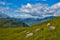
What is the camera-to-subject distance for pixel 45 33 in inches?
1647

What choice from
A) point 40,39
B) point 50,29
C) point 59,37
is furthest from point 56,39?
point 50,29

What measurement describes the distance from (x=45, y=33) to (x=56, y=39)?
6010 millimetres

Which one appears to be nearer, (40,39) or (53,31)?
(40,39)

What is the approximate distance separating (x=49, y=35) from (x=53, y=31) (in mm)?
2240

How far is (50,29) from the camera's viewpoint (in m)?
43.7

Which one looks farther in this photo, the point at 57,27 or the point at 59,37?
the point at 57,27

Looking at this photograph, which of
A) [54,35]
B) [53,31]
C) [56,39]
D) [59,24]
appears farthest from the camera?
[59,24]

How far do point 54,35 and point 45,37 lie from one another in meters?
2.04

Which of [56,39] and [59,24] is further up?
[59,24]

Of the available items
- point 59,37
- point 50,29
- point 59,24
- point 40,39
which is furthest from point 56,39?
point 59,24

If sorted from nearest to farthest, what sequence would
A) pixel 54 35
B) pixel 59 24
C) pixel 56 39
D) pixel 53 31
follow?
1. pixel 56 39
2. pixel 54 35
3. pixel 53 31
4. pixel 59 24

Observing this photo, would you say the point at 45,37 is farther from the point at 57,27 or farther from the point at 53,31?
the point at 57,27

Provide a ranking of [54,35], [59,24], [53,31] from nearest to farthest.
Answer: [54,35] → [53,31] → [59,24]

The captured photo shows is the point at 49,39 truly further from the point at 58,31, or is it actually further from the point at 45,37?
the point at 58,31
